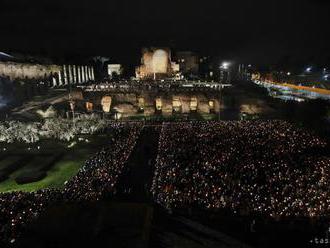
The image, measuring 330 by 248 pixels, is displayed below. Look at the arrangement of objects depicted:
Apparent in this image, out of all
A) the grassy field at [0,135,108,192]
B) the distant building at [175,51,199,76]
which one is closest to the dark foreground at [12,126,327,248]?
the grassy field at [0,135,108,192]

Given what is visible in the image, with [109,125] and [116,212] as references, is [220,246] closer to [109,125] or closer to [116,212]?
[116,212]

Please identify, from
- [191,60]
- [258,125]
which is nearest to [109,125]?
[258,125]

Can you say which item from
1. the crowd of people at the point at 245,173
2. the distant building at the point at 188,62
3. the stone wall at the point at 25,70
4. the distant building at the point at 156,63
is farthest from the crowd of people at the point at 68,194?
the distant building at the point at 188,62

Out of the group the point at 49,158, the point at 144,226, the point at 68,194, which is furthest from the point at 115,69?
the point at 144,226

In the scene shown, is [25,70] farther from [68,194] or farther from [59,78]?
[68,194]

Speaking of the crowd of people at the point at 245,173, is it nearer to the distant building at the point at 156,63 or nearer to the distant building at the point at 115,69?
the distant building at the point at 156,63
